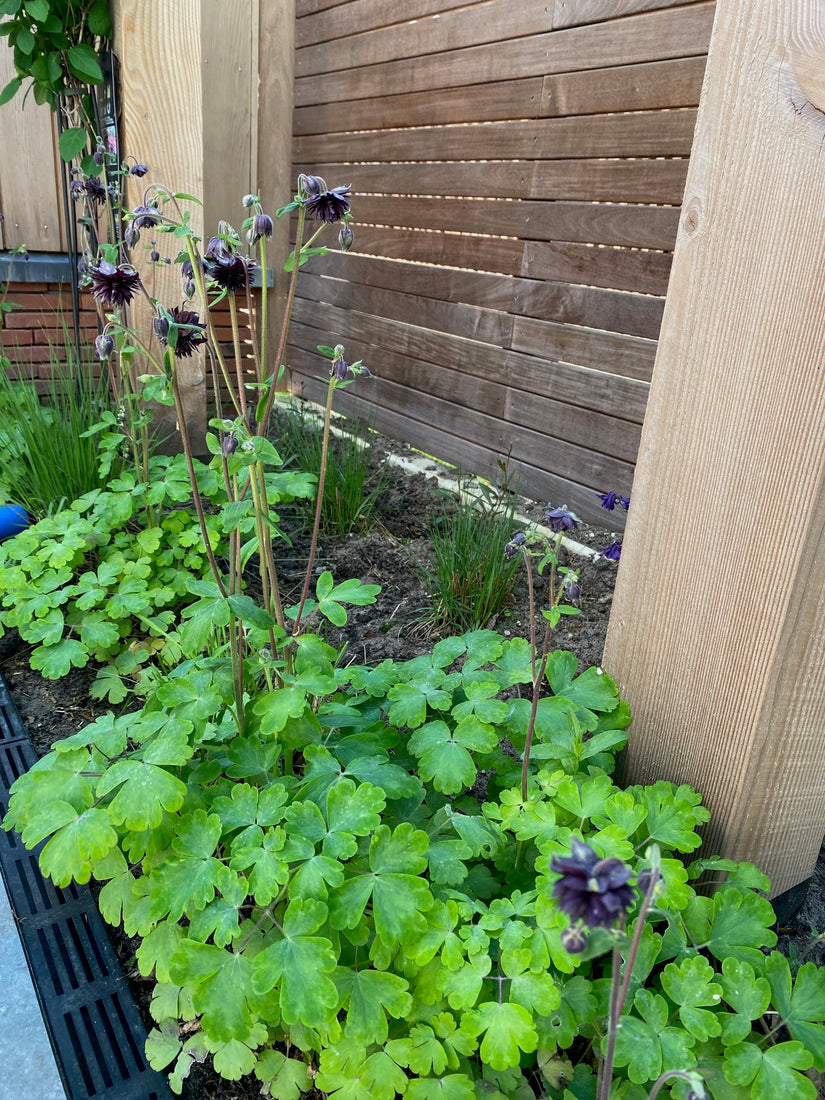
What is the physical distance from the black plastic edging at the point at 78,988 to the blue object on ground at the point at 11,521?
1167mm

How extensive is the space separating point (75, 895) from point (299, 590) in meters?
1.26

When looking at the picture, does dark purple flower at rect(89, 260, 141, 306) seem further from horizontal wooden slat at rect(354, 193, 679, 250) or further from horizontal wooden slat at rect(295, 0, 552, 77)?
horizontal wooden slat at rect(295, 0, 552, 77)

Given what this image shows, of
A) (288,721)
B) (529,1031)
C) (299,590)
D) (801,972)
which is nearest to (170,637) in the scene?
(299,590)

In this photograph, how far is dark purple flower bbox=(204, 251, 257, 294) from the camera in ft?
4.35

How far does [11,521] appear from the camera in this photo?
104 inches

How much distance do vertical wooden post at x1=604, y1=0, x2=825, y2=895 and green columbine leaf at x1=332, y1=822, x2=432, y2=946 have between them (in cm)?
52

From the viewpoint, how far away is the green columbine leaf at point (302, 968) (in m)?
1.00

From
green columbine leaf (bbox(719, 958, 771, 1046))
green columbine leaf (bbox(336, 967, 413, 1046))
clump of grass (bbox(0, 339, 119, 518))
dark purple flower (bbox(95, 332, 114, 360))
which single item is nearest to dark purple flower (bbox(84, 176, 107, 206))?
clump of grass (bbox(0, 339, 119, 518))

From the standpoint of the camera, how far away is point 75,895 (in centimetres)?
159

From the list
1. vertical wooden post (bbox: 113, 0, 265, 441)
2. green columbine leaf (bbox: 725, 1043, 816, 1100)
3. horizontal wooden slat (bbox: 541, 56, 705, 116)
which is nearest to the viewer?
green columbine leaf (bbox: 725, 1043, 816, 1100)

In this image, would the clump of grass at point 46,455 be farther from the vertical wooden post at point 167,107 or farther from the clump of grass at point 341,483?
the clump of grass at point 341,483

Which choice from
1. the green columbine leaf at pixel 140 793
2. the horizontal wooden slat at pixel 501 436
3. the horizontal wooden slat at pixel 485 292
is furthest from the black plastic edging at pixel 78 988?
the horizontal wooden slat at pixel 485 292

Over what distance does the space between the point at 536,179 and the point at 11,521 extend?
247 cm

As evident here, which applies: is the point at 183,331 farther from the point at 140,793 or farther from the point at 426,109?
the point at 426,109
